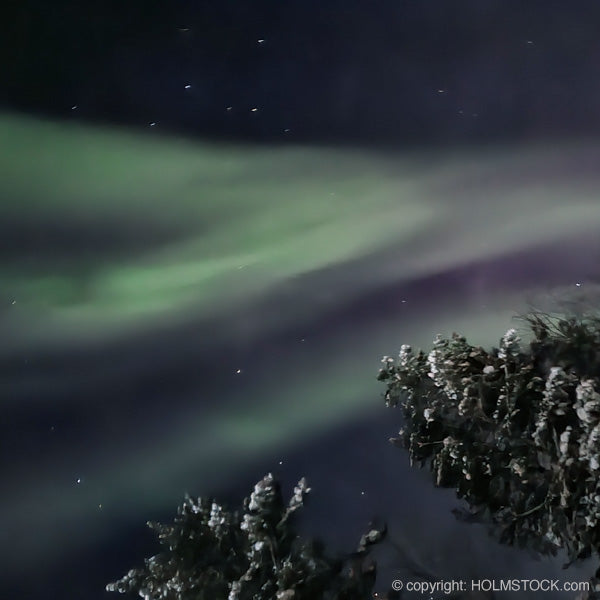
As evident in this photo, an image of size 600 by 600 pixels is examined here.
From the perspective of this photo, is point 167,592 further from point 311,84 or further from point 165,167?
point 311,84

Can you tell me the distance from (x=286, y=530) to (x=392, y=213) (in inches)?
19.4

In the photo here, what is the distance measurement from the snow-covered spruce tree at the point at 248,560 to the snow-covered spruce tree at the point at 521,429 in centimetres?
15

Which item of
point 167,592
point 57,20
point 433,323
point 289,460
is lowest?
point 167,592

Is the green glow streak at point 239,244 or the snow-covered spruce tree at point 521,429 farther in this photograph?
the green glow streak at point 239,244

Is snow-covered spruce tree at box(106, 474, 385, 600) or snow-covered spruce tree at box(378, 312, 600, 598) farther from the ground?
snow-covered spruce tree at box(378, 312, 600, 598)

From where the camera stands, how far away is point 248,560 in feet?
3.66

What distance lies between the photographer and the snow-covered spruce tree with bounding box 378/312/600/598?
40.2 inches

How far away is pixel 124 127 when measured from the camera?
1.28m

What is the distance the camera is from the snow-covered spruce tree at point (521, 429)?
1.02 m

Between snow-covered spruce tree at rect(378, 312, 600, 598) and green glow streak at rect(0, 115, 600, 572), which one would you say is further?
green glow streak at rect(0, 115, 600, 572)

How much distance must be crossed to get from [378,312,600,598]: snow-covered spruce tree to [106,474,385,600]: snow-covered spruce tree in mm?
153

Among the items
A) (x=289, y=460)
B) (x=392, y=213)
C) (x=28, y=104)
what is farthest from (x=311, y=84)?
(x=289, y=460)

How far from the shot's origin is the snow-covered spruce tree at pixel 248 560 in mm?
1101

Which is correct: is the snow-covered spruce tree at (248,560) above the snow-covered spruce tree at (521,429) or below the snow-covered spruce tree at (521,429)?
below
